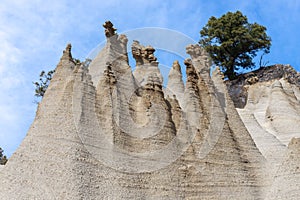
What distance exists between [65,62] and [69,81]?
1.40 m

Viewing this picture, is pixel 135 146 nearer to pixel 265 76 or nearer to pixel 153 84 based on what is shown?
pixel 153 84

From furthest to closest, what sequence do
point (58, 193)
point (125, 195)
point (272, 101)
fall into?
point (272, 101)
point (125, 195)
point (58, 193)

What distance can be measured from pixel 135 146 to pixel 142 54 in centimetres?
640

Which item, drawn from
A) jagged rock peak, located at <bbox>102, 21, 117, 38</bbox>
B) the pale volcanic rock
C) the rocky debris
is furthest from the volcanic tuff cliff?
the rocky debris

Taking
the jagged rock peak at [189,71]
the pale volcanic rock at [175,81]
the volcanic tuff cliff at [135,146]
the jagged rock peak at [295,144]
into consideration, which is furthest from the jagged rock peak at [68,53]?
the jagged rock peak at [295,144]

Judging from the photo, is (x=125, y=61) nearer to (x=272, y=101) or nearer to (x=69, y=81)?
(x=69, y=81)

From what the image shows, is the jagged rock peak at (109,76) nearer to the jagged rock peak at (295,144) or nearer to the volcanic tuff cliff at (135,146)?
the volcanic tuff cliff at (135,146)

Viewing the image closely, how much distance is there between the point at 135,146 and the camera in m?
11.6

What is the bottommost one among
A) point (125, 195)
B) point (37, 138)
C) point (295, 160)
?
point (125, 195)

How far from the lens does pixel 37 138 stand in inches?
418

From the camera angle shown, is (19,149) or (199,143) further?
(199,143)

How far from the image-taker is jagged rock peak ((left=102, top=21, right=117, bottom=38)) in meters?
15.3

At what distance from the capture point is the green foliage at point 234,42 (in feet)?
134

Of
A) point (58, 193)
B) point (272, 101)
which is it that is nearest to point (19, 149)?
point (58, 193)
